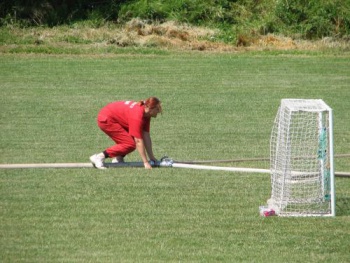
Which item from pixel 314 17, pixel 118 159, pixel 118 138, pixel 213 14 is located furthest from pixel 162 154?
pixel 213 14

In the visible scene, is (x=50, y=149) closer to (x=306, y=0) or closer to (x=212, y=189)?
(x=212, y=189)

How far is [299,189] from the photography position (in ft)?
39.0

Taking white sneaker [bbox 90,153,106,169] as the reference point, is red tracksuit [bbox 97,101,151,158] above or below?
above

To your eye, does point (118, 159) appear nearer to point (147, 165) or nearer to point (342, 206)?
point (147, 165)

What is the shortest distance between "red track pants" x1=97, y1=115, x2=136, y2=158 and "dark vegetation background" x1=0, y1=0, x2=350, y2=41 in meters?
14.7

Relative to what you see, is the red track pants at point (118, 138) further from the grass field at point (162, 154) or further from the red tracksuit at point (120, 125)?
the grass field at point (162, 154)

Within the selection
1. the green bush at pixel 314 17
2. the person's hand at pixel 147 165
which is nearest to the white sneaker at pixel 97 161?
the person's hand at pixel 147 165

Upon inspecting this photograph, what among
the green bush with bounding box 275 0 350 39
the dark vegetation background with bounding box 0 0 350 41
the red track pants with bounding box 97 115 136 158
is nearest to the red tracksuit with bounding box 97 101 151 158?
the red track pants with bounding box 97 115 136 158

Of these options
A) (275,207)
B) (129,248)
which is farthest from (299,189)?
(129,248)

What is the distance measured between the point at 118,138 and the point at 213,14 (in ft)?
53.7

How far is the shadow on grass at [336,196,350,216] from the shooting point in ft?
36.3

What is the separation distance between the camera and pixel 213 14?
29047mm

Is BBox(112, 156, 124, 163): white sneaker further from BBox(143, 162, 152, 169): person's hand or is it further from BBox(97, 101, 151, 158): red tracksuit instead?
BBox(143, 162, 152, 169): person's hand

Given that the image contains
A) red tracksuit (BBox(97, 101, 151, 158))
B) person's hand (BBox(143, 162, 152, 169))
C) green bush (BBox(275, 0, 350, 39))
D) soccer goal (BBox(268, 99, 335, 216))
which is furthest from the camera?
green bush (BBox(275, 0, 350, 39))
